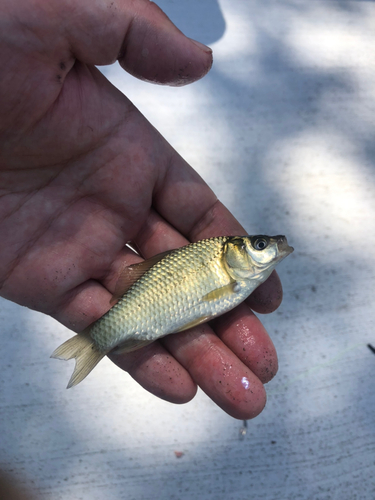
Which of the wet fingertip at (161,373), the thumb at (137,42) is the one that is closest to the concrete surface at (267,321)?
the wet fingertip at (161,373)

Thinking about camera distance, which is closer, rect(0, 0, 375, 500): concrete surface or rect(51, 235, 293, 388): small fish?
rect(51, 235, 293, 388): small fish

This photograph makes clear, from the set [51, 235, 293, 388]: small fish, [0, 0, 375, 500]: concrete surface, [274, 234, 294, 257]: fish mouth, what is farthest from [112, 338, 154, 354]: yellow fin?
[274, 234, 294, 257]: fish mouth

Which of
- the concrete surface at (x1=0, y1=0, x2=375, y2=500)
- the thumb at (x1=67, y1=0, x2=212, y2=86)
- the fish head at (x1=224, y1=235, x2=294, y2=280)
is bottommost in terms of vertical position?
the concrete surface at (x1=0, y1=0, x2=375, y2=500)

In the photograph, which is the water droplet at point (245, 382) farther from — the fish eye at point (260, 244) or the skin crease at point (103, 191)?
the fish eye at point (260, 244)

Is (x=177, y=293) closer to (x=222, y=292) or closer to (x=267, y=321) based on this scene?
(x=222, y=292)

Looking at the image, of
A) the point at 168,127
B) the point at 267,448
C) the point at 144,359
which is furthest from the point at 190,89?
the point at 267,448

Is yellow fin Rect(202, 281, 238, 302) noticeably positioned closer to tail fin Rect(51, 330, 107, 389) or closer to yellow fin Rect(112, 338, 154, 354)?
yellow fin Rect(112, 338, 154, 354)

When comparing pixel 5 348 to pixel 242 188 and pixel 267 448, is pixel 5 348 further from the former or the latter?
pixel 242 188
